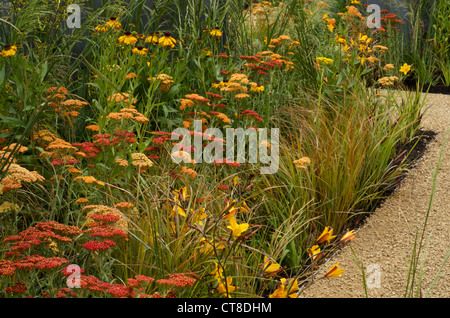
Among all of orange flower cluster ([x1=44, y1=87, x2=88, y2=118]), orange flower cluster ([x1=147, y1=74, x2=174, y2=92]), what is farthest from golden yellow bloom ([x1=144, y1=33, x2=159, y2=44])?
orange flower cluster ([x1=44, y1=87, x2=88, y2=118])

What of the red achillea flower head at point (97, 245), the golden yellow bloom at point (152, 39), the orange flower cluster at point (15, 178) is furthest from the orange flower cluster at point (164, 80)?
the red achillea flower head at point (97, 245)

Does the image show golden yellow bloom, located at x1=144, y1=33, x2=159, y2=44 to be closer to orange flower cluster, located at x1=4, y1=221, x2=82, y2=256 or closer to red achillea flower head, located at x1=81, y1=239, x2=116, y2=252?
orange flower cluster, located at x1=4, y1=221, x2=82, y2=256

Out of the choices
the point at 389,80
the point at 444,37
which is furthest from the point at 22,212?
the point at 444,37

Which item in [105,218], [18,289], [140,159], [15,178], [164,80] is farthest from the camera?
[164,80]

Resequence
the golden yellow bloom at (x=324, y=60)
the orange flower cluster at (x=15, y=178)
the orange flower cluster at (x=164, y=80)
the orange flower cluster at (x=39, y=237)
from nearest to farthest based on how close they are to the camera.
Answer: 1. the orange flower cluster at (x=39, y=237)
2. the orange flower cluster at (x=15, y=178)
3. the orange flower cluster at (x=164, y=80)
4. the golden yellow bloom at (x=324, y=60)

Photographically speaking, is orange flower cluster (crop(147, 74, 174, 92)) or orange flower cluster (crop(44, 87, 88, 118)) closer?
orange flower cluster (crop(44, 87, 88, 118))

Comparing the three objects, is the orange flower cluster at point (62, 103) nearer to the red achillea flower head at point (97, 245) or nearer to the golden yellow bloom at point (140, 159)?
the golden yellow bloom at point (140, 159)

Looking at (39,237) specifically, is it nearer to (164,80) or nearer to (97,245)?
(97,245)

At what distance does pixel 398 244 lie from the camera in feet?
10.8

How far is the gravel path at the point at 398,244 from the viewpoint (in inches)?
114

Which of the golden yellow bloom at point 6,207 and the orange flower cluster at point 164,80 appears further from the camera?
the orange flower cluster at point 164,80

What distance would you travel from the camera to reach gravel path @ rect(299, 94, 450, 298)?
Answer: 2900 millimetres

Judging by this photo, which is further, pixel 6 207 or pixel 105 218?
pixel 6 207

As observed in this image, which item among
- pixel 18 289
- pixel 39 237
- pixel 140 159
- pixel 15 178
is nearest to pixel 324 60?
pixel 140 159
